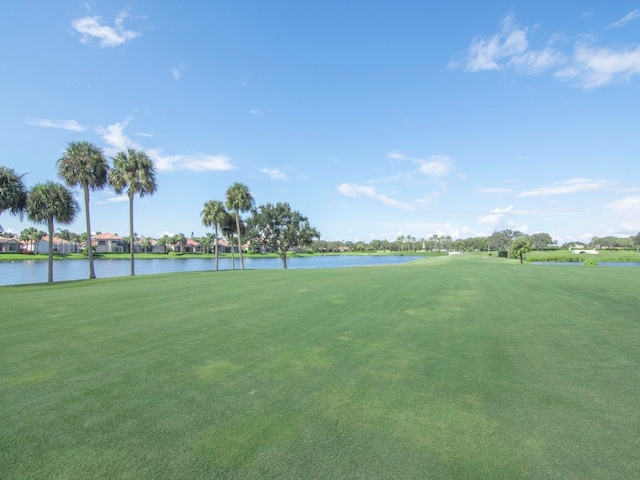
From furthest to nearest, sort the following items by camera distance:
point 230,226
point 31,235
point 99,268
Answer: point 31,235, point 99,268, point 230,226

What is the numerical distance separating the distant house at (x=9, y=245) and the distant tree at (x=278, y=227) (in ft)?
365

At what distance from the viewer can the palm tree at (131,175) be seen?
3183 cm

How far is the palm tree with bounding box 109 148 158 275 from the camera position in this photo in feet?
104

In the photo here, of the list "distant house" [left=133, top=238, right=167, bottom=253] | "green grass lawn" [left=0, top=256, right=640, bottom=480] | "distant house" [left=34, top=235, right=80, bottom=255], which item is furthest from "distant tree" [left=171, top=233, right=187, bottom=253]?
"green grass lawn" [left=0, top=256, right=640, bottom=480]

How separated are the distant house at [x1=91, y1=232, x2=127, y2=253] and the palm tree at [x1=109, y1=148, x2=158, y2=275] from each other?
349ft

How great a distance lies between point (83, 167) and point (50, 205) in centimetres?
407

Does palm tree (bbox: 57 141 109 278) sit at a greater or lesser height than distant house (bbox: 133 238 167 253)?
greater

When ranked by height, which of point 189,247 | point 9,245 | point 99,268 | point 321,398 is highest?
point 9,245

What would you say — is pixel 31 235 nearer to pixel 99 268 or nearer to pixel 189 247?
pixel 189 247

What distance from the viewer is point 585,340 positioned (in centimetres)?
679

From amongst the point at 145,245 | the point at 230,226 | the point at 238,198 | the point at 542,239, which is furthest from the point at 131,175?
the point at 542,239

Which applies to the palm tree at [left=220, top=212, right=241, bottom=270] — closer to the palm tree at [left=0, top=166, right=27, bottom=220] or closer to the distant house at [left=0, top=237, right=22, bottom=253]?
the palm tree at [left=0, top=166, right=27, bottom=220]

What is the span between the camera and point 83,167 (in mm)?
28469

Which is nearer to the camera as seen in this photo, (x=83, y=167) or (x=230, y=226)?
(x=83, y=167)
